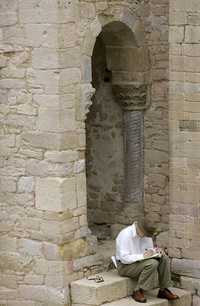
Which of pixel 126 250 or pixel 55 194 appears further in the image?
pixel 126 250

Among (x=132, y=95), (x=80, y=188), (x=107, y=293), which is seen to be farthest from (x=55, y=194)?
(x=132, y=95)

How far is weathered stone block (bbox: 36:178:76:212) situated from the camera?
10711 mm

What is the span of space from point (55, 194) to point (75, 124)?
838 mm

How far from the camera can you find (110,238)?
496 inches

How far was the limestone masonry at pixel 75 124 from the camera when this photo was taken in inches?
420

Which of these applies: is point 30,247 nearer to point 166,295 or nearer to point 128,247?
point 128,247

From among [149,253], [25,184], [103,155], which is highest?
[103,155]

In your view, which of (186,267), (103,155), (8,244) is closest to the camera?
(8,244)

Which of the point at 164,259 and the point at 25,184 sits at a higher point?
the point at 25,184

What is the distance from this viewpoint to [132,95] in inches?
481

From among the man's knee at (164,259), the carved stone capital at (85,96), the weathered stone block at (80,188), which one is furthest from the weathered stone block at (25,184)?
the man's knee at (164,259)

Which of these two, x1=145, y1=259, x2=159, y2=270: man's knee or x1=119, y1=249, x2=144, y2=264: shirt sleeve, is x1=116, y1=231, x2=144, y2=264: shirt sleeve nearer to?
x1=119, y1=249, x2=144, y2=264: shirt sleeve

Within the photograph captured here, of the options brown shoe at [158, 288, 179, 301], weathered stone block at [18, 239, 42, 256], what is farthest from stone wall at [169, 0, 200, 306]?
weathered stone block at [18, 239, 42, 256]

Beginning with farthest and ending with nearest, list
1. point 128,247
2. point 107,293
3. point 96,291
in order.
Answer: point 128,247, point 107,293, point 96,291
